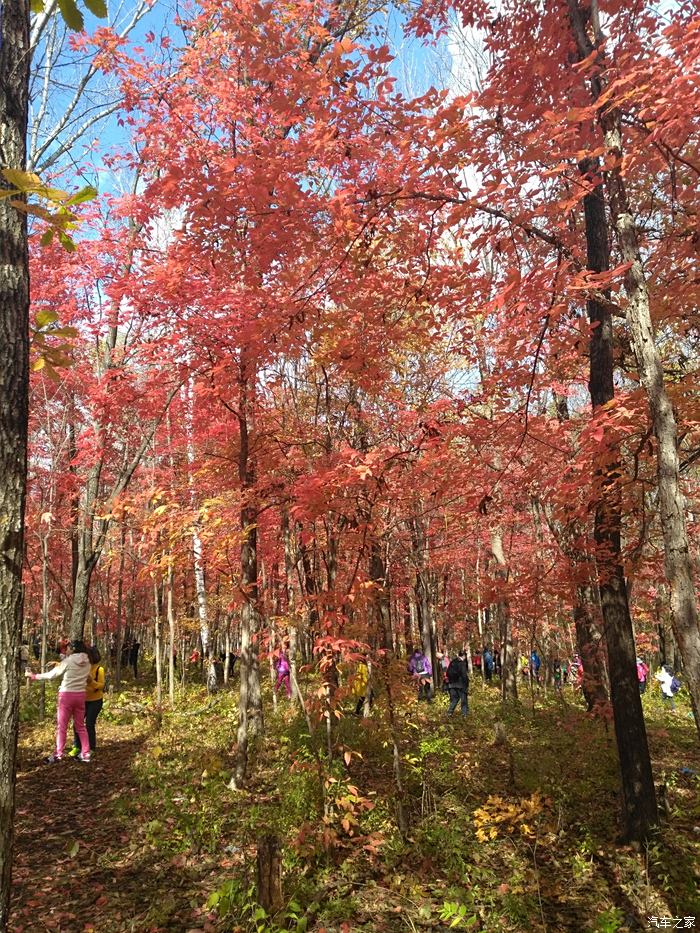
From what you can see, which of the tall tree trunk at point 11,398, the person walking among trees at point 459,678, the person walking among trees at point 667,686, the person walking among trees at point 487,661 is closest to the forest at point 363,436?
the tall tree trunk at point 11,398

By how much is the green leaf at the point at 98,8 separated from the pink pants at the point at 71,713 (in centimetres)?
757

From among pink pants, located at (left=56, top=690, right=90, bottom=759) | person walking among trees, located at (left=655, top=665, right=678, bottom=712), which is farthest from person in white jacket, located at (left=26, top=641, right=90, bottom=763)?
person walking among trees, located at (left=655, top=665, right=678, bottom=712)

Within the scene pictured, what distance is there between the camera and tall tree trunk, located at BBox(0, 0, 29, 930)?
2295mm

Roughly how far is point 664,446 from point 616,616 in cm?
327

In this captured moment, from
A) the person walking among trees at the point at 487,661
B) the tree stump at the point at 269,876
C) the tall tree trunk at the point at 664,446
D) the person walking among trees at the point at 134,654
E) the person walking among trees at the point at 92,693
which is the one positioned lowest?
the person walking among trees at the point at 487,661

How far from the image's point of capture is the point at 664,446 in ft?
11.9

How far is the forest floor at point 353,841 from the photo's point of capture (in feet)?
14.7

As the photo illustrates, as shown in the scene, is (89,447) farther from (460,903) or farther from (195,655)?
(195,655)

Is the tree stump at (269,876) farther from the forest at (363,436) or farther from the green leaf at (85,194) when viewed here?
the green leaf at (85,194)

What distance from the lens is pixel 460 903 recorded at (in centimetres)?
472

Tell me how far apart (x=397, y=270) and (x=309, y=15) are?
353cm

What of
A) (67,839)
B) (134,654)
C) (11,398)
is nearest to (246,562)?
(67,839)

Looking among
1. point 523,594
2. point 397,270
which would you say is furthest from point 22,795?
point 397,270

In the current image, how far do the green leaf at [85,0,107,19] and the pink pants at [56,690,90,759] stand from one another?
298 inches
